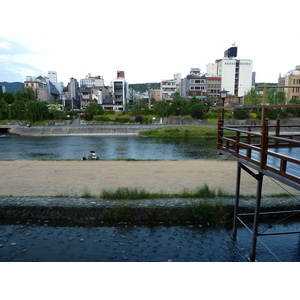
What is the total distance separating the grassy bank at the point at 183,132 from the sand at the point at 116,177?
25277 millimetres

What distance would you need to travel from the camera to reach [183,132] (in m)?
41.8

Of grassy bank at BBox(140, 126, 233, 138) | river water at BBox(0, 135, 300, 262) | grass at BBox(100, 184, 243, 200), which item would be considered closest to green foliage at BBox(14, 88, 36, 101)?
grassy bank at BBox(140, 126, 233, 138)

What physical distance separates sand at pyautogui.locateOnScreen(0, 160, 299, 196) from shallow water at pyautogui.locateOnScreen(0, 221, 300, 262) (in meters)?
2.14

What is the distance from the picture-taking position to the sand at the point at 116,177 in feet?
32.7

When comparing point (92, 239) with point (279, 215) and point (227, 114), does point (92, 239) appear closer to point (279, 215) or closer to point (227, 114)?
point (279, 215)

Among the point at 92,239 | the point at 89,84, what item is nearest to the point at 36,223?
the point at 92,239

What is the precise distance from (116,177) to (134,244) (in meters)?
5.48

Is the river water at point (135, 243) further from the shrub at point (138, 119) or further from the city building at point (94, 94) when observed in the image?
the city building at point (94, 94)

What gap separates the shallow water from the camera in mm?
6117

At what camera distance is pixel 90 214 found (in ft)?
26.5

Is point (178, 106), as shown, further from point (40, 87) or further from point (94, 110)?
point (40, 87)

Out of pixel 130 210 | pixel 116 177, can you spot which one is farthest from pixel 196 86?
pixel 130 210

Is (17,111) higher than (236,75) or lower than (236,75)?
lower

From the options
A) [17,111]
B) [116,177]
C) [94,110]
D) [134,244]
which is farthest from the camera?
[94,110]
